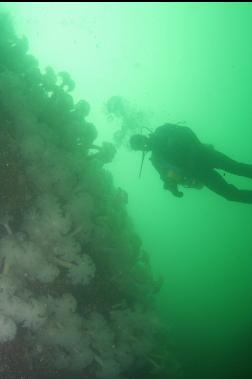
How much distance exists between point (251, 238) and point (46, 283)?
8707 cm

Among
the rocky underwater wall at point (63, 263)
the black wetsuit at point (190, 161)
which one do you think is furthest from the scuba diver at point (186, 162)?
the rocky underwater wall at point (63, 263)

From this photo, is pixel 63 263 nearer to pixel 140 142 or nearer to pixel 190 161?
pixel 140 142

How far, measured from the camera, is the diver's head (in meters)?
8.38

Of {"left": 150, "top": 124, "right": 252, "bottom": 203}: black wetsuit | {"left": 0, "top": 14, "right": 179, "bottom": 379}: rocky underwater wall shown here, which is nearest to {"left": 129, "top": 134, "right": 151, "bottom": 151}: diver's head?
{"left": 150, "top": 124, "right": 252, "bottom": 203}: black wetsuit

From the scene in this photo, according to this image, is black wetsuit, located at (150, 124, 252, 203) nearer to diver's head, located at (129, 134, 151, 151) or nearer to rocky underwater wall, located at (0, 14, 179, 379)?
diver's head, located at (129, 134, 151, 151)

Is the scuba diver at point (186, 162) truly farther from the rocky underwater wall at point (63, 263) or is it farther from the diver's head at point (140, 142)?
the rocky underwater wall at point (63, 263)

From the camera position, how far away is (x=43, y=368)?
18.4ft

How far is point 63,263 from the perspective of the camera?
5.47 m

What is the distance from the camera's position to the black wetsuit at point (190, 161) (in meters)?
8.16

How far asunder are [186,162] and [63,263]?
3992 mm

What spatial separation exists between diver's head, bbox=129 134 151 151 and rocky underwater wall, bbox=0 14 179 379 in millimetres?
1261

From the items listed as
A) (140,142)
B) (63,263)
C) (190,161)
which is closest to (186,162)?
(190,161)

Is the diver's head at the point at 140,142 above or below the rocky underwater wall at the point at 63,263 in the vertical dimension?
above

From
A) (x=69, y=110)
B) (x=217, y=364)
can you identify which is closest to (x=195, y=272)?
(x=217, y=364)
